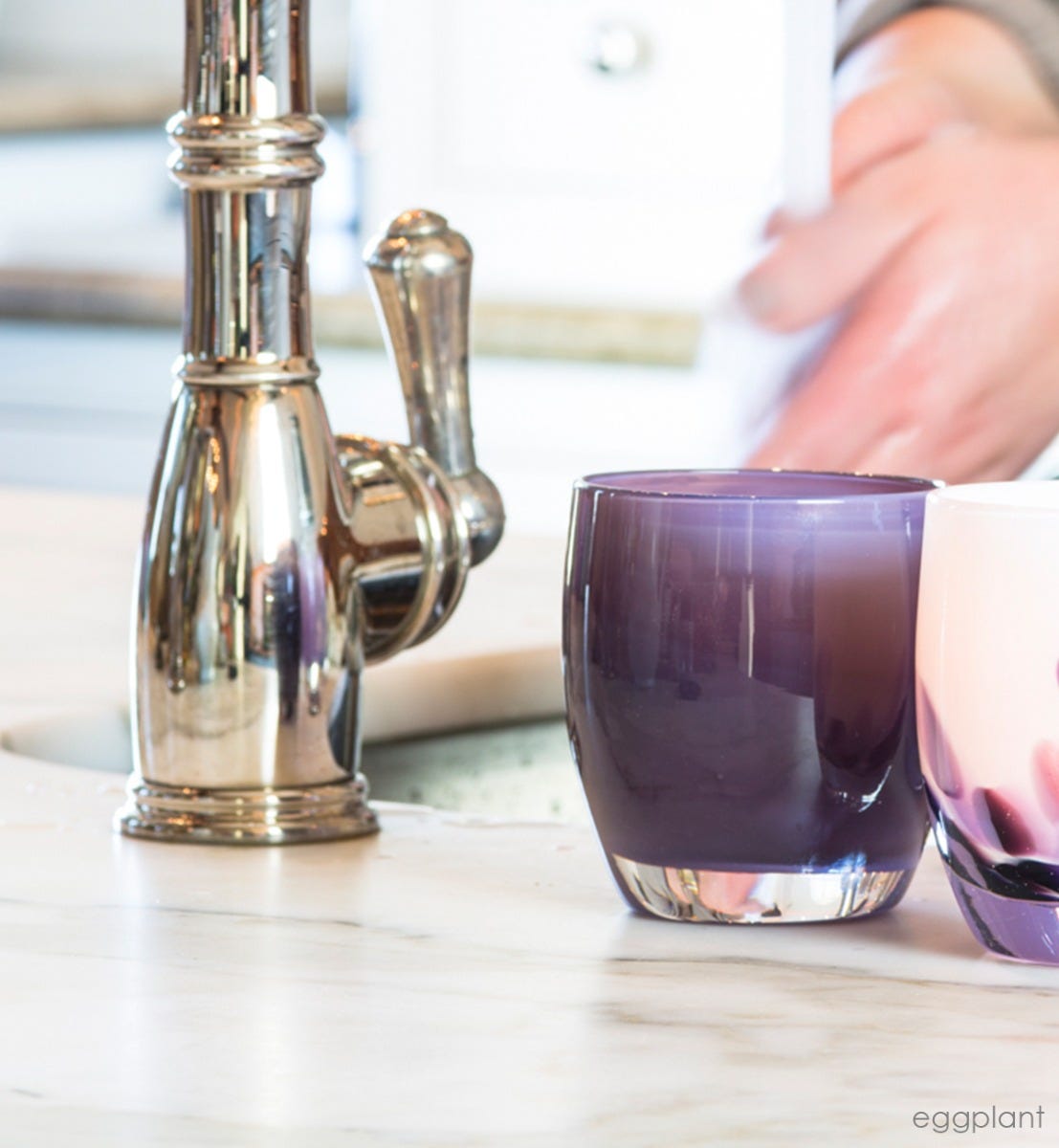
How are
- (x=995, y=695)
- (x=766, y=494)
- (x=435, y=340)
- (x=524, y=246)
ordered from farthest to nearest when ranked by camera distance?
(x=524, y=246)
(x=435, y=340)
(x=766, y=494)
(x=995, y=695)

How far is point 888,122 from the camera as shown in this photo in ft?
2.59

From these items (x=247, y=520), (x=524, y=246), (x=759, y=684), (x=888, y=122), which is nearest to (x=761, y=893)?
(x=759, y=684)

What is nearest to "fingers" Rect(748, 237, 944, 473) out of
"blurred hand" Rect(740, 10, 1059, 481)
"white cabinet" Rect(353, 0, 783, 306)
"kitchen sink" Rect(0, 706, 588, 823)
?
"blurred hand" Rect(740, 10, 1059, 481)

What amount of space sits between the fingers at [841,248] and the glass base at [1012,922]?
29 cm

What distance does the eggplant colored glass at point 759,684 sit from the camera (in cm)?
43

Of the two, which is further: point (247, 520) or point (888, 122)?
point (888, 122)

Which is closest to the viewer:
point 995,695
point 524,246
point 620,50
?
point 995,695

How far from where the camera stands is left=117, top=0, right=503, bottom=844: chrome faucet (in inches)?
20.6

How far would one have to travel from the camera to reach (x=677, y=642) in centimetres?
43

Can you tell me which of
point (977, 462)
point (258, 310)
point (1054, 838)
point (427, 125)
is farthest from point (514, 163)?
point (1054, 838)

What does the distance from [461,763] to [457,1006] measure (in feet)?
1.06

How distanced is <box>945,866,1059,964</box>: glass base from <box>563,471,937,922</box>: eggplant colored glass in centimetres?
3

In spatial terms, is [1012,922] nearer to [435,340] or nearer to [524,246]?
[435,340]

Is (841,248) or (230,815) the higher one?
(841,248)
